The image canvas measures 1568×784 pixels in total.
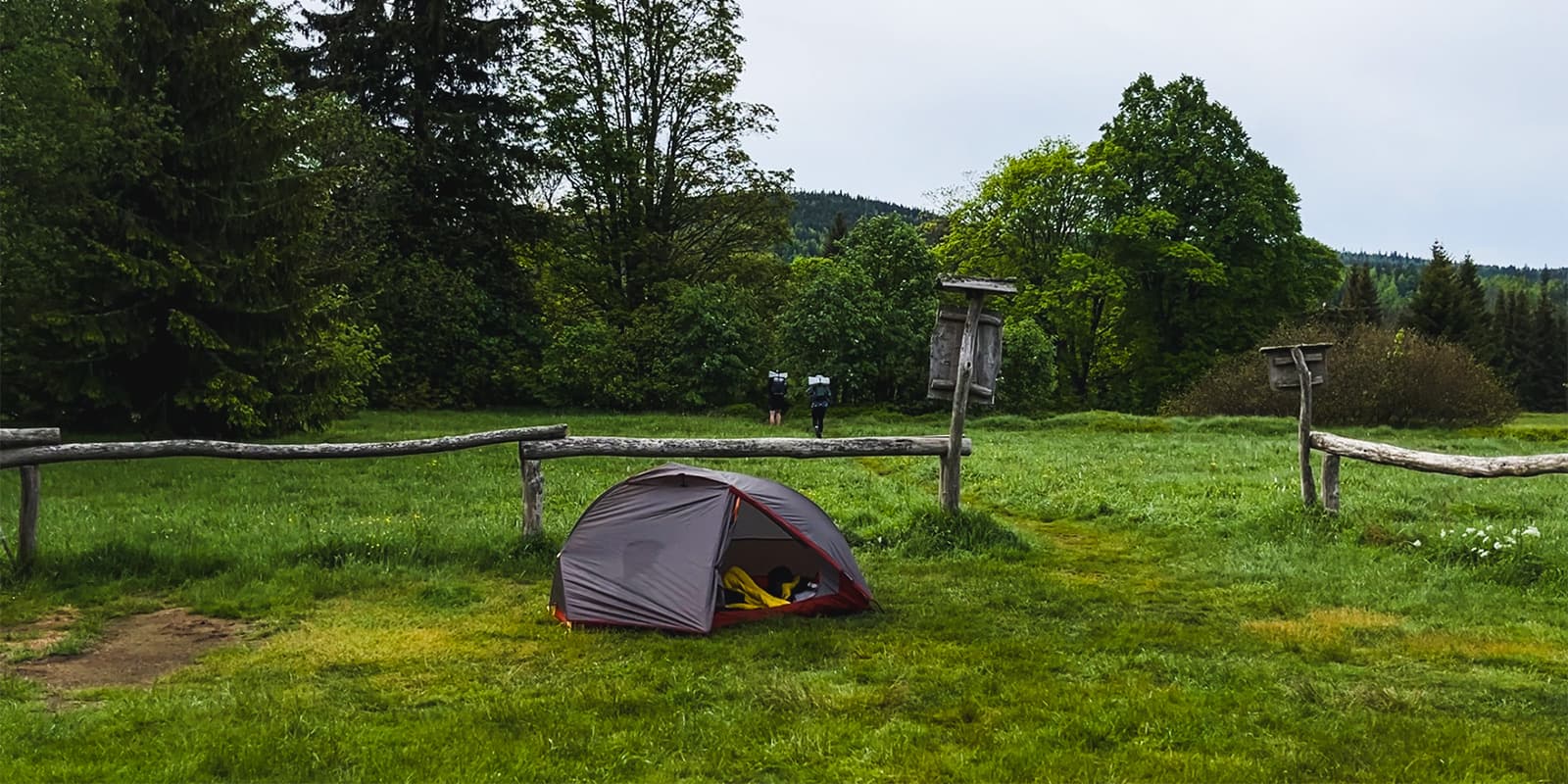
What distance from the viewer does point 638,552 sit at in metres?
7.44

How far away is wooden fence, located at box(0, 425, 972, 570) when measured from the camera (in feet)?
28.5

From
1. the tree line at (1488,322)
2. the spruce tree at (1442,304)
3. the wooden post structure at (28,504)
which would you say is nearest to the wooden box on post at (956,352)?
the wooden post structure at (28,504)

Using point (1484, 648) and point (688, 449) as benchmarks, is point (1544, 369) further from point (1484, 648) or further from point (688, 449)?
point (688, 449)

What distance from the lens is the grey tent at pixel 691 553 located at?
718 centimetres

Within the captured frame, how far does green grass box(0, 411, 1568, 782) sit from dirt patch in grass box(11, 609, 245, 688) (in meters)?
0.19

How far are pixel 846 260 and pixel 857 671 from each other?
25.2 meters

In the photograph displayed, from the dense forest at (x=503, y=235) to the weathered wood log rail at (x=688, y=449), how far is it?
11.1 metres

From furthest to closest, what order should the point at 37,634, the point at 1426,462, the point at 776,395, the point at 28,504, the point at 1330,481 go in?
the point at 776,395
the point at 1330,481
the point at 1426,462
the point at 28,504
the point at 37,634

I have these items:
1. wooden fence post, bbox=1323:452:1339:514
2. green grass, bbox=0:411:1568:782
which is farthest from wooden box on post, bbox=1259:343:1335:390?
green grass, bbox=0:411:1568:782

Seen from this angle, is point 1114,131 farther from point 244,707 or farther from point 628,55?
point 244,707

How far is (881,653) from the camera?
21.5ft

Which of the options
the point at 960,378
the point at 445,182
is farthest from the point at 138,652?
the point at 445,182

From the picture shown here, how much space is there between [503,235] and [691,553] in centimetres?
2808

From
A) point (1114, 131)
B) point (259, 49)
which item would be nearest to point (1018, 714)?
point (259, 49)
